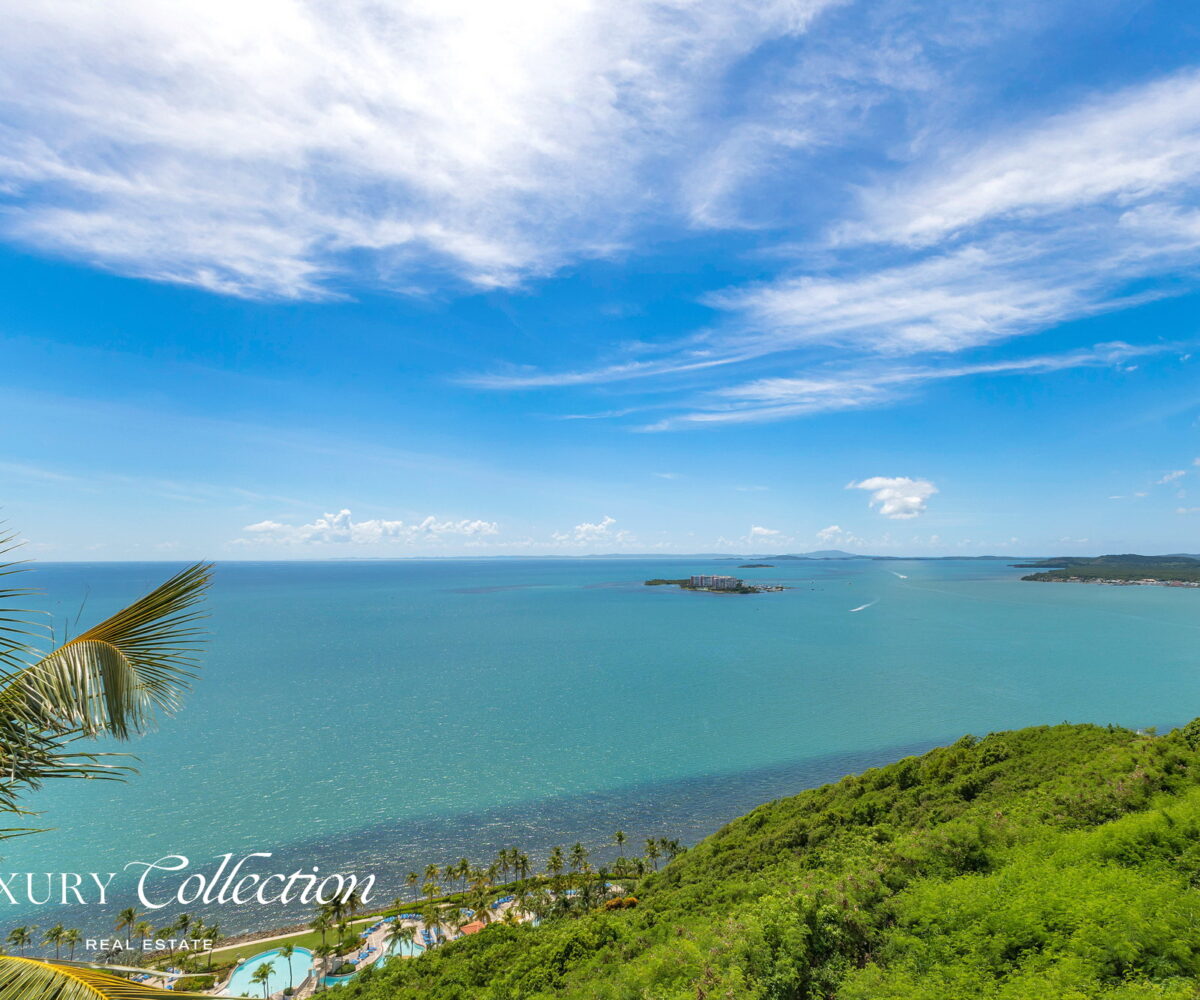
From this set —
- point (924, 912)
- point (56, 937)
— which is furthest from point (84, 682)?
point (56, 937)

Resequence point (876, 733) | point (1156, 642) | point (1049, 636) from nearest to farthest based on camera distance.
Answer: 1. point (876, 733)
2. point (1156, 642)
3. point (1049, 636)

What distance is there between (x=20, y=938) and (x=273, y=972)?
994cm

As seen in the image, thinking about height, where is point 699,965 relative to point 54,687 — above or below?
below

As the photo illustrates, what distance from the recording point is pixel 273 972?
25.0 meters

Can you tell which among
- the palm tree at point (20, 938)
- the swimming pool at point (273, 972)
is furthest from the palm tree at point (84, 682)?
the palm tree at point (20, 938)

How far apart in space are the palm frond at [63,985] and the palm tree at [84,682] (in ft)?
4.05

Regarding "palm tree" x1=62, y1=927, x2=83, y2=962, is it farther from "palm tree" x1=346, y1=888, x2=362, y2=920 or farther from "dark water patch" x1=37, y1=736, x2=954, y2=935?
"palm tree" x1=346, y1=888, x2=362, y2=920

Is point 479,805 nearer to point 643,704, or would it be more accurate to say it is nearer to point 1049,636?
point 643,704

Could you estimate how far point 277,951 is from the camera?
2616 cm

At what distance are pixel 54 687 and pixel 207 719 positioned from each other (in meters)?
64.5

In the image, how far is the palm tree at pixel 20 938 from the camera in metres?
23.6

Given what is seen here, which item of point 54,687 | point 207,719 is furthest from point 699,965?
point 207,719

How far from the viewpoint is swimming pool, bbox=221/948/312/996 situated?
24.1m

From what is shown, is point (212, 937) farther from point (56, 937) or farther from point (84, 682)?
point (84, 682)
